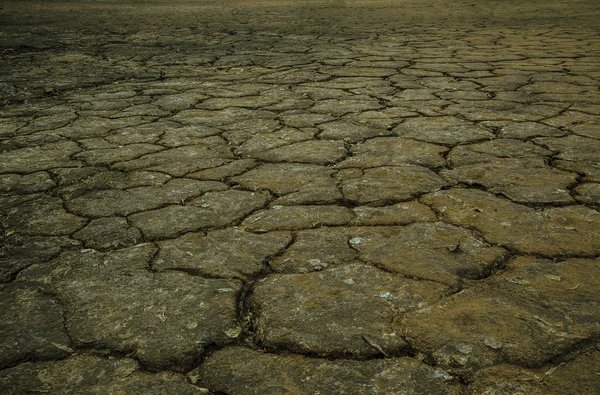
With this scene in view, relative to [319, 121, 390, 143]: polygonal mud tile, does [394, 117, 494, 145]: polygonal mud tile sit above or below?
above

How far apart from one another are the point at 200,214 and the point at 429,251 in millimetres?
684

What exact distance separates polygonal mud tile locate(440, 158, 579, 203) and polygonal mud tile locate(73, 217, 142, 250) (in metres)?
1.05

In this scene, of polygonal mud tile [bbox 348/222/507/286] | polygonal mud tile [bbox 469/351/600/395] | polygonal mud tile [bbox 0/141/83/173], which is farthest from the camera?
polygonal mud tile [bbox 0/141/83/173]

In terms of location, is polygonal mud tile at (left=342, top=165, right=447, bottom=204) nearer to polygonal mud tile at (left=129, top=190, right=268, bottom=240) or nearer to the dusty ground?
the dusty ground

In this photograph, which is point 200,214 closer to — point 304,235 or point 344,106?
point 304,235

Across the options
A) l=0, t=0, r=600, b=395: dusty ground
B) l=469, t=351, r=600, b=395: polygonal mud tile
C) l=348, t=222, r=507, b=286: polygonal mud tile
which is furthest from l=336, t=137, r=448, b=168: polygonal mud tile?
l=469, t=351, r=600, b=395: polygonal mud tile

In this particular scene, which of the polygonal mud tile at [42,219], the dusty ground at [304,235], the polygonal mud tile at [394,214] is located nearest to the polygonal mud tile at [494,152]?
the dusty ground at [304,235]

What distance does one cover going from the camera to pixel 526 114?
257 cm

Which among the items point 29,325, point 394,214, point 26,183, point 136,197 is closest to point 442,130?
point 394,214

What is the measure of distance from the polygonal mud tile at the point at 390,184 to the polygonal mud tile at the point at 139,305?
0.62 metres

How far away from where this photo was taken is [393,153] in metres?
2.11

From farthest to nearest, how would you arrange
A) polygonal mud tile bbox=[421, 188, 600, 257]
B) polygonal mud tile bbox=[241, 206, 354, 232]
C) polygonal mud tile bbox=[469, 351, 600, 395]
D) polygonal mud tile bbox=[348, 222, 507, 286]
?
polygonal mud tile bbox=[241, 206, 354, 232] → polygonal mud tile bbox=[421, 188, 600, 257] → polygonal mud tile bbox=[348, 222, 507, 286] → polygonal mud tile bbox=[469, 351, 600, 395]

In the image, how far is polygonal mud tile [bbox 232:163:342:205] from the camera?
174 centimetres

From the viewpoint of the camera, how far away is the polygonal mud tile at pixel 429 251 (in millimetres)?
1298
